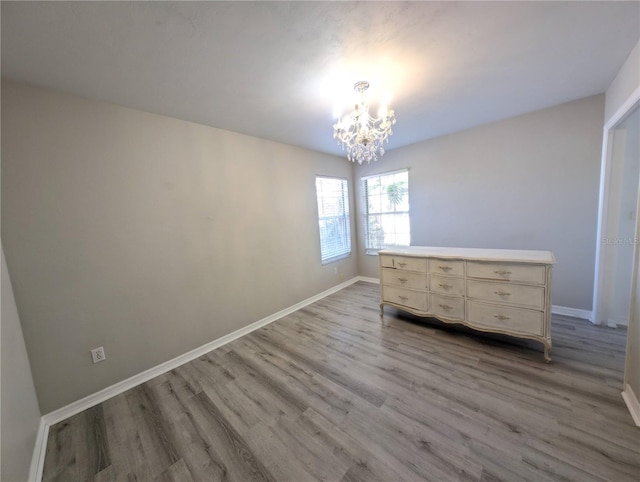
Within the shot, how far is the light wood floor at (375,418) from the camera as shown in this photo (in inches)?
49.6

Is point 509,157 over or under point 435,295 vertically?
over

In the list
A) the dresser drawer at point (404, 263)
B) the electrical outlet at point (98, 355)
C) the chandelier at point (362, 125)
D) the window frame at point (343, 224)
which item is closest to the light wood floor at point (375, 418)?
the electrical outlet at point (98, 355)

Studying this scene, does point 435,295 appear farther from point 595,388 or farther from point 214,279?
point 214,279

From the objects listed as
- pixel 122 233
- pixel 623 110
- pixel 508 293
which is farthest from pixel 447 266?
pixel 122 233

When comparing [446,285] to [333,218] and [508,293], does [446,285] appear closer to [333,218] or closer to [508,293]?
[508,293]

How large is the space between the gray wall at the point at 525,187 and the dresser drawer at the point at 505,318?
1282 mm

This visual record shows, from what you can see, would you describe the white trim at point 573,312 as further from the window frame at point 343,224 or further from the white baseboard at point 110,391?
the white baseboard at point 110,391

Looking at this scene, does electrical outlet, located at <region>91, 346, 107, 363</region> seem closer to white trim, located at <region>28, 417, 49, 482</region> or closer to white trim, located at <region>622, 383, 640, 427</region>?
white trim, located at <region>28, 417, 49, 482</region>

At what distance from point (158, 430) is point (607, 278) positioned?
4.26 metres

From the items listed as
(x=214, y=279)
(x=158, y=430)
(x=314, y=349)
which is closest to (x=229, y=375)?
(x=158, y=430)

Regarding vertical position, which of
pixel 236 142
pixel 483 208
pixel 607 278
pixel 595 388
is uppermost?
pixel 236 142

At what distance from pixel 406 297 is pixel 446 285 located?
19.2 inches

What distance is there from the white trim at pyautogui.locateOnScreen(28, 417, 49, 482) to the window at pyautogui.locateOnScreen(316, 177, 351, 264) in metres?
3.20

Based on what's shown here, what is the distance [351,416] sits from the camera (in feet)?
5.18
